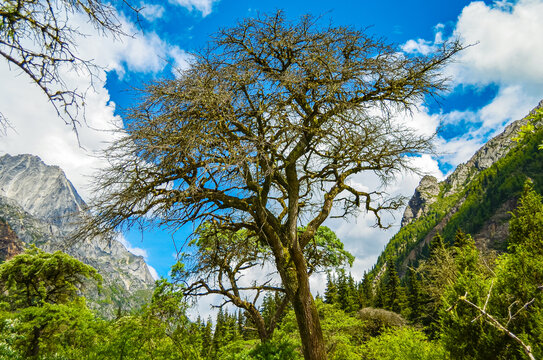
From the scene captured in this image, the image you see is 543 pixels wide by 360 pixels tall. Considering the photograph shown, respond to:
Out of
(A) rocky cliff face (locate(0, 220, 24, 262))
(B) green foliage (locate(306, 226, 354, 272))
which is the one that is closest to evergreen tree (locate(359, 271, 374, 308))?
(B) green foliage (locate(306, 226, 354, 272))

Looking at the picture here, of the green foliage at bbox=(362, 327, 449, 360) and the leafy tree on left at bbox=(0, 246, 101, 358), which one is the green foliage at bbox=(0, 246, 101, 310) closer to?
the leafy tree on left at bbox=(0, 246, 101, 358)

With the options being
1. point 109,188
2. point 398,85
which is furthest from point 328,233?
point 109,188

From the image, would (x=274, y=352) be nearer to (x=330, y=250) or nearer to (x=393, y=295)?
(x=330, y=250)

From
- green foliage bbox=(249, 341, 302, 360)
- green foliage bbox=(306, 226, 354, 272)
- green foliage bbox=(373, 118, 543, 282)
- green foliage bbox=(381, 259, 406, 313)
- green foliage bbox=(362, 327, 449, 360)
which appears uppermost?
green foliage bbox=(373, 118, 543, 282)

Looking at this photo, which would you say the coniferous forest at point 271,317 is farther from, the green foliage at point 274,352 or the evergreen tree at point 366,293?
the evergreen tree at point 366,293

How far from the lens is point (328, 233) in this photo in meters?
10.8

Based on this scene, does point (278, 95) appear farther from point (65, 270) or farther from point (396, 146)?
point (65, 270)

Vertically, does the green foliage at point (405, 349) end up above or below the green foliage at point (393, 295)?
below

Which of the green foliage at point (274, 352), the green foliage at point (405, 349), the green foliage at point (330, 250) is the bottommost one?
the green foliage at point (405, 349)

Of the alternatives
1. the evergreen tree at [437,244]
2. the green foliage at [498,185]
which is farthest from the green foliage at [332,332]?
the green foliage at [498,185]

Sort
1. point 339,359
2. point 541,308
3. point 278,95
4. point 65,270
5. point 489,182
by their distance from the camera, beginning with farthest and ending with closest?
point 489,182 → point 65,270 → point 339,359 → point 278,95 → point 541,308

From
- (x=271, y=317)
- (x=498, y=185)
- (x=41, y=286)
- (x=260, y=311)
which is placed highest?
(x=498, y=185)

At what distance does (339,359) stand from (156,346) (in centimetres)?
767

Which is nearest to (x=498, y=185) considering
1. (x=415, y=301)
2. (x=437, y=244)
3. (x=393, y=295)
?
(x=393, y=295)
